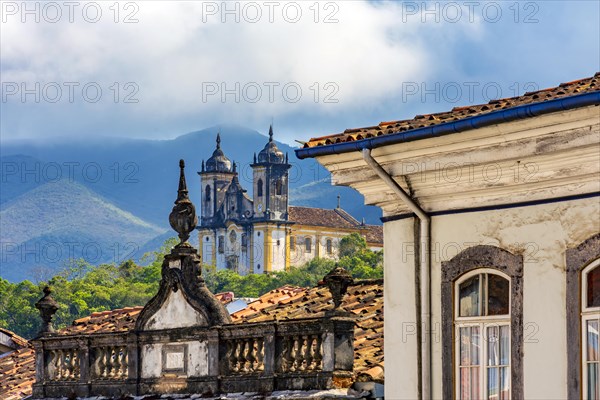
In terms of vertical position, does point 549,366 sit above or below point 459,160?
below

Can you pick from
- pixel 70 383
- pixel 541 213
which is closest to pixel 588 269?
pixel 541 213

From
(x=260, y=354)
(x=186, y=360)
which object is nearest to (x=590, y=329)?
(x=260, y=354)

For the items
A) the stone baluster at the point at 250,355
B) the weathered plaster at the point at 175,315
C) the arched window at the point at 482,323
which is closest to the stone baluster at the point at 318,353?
the stone baluster at the point at 250,355

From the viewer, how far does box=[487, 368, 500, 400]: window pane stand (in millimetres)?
17812

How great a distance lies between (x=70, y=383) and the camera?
2475 centimetres

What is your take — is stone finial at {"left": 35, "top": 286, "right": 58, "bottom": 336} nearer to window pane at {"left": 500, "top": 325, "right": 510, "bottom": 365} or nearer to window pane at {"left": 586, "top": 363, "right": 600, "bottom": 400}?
window pane at {"left": 500, "top": 325, "right": 510, "bottom": 365}

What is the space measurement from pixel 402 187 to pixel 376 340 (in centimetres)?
366

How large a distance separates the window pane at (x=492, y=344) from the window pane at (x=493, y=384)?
0.09 metres

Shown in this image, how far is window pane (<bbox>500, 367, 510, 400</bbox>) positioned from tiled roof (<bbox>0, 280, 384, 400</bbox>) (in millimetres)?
2853

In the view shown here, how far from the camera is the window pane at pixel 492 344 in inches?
704

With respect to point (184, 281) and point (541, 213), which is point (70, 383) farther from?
point (541, 213)

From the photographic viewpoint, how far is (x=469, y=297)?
60.0ft

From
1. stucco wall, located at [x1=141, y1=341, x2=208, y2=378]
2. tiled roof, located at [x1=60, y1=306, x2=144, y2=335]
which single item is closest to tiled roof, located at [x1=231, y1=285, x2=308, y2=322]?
stucco wall, located at [x1=141, y1=341, x2=208, y2=378]

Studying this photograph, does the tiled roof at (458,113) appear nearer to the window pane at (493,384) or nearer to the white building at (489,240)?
the white building at (489,240)
